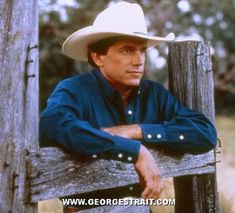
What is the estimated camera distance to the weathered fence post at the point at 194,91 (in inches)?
106

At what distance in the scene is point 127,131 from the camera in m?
2.21

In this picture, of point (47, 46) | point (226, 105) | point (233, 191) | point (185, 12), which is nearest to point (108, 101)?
point (233, 191)

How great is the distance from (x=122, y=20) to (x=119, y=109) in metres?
0.38

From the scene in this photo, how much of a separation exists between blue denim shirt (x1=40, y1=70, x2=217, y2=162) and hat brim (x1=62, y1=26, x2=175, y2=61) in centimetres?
14

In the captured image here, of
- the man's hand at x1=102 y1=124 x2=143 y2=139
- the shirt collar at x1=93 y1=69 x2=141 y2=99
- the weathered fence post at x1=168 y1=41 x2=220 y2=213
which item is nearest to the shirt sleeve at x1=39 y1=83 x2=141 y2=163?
the man's hand at x1=102 y1=124 x2=143 y2=139

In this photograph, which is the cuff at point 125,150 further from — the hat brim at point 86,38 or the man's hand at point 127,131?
the hat brim at point 86,38

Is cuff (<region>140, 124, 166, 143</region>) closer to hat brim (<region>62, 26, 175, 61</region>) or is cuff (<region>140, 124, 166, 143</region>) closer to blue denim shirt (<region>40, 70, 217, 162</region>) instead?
blue denim shirt (<region>40, 70, 217, 162</region>)

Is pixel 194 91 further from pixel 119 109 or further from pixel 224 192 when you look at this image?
pixel 224 192

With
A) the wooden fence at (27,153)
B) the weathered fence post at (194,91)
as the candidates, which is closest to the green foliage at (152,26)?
the weathered fence post at (194,91)

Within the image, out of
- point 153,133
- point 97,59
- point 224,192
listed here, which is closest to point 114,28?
point 97,59

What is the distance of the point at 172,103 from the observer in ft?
8.18

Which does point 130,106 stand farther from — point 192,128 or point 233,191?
point 233,191

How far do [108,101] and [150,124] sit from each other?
206 millimetres

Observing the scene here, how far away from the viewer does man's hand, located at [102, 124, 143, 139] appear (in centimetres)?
218
